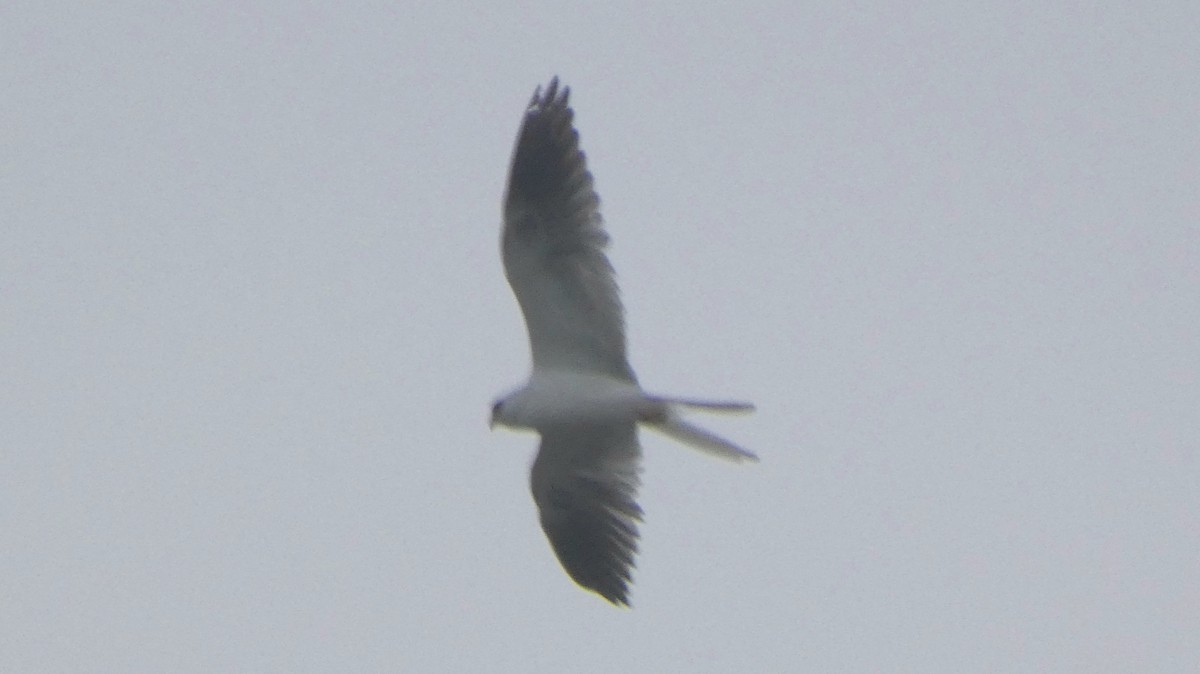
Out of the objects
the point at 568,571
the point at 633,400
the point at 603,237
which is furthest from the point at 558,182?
the point at 568,571

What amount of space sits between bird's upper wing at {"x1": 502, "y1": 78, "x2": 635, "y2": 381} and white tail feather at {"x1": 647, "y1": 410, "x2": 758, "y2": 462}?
0.28m

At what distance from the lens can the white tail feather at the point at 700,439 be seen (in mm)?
8617

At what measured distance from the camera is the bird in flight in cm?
852

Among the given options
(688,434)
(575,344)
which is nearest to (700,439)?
(688,434)

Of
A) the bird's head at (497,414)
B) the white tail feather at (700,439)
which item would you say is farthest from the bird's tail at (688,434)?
the bird's head at (497,414)

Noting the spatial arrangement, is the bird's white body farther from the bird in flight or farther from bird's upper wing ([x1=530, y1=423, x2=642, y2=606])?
bird's upper wing ([x1=530, y1=423, x2=642, y2=606])

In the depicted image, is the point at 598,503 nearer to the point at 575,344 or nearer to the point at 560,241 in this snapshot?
the point at 575,344

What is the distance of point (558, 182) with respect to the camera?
8.52 metres

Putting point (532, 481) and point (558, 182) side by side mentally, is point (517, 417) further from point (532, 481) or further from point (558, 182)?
point (558, 182)

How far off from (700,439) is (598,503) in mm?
683

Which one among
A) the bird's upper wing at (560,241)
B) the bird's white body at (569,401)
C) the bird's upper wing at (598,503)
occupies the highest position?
the bird's upper wing at (560,241)

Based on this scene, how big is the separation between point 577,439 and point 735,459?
812 millimetres

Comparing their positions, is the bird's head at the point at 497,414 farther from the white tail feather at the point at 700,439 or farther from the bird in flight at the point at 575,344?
the white tail feather at the point at 700,439

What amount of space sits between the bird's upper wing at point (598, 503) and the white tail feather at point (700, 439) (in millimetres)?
277
